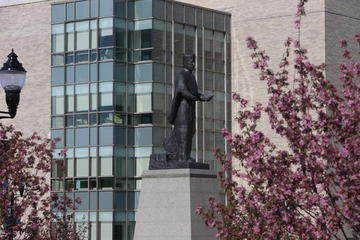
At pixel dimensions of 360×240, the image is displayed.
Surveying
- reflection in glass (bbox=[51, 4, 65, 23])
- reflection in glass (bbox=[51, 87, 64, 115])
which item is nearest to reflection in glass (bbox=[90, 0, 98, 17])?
reflection in glass (bbox=[51, 4, 65, 23])

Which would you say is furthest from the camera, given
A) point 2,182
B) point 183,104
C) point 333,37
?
point 333,37

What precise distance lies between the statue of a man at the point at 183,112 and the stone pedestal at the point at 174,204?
55 centimetres

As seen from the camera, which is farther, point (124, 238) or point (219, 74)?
point (219, 74)

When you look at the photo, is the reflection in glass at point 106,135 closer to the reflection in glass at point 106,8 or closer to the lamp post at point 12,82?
the reflection in glass at point 106,8

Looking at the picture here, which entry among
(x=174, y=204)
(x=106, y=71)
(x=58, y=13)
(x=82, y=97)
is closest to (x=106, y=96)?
(x=106, y=71)

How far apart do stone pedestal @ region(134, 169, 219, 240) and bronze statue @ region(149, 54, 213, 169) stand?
0.24 meters

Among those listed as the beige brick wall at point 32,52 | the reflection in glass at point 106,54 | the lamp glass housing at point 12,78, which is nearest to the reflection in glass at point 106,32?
the reflection in glass at point 106,54

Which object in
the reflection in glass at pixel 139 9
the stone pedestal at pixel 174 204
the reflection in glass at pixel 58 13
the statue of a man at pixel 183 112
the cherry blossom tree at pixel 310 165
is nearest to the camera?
the cherry blossom tree at pixel 310 165

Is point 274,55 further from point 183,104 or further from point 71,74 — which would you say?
point 183,104

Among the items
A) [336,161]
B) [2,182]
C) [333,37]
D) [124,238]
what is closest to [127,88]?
[124,238]

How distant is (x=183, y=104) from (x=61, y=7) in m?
36.6

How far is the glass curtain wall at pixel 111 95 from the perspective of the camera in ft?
191

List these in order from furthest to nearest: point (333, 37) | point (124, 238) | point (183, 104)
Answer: point (333, 37) → point (124, 238) → point (183, 104)

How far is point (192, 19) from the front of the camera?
62219 millimetres
